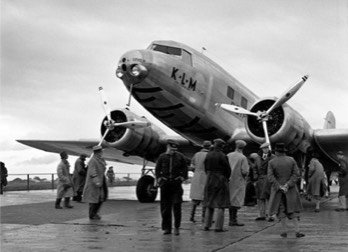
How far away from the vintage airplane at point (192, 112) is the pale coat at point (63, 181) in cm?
268

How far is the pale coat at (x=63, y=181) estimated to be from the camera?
13699 millimetres

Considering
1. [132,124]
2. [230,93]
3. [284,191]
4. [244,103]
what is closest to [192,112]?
[230,93]

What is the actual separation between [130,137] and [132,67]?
4.01 m

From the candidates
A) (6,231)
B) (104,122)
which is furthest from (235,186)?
(104,122)

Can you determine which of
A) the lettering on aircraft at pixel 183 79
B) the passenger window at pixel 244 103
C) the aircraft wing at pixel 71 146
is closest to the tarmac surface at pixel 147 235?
the lettering on aircraft at pixel 183 79

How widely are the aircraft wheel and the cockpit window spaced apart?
4460 millimetres

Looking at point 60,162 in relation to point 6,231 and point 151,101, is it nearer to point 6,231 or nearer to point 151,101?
point 151,101

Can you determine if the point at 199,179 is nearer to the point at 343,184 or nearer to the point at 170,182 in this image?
the point at 170,182

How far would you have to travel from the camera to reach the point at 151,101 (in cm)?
1454

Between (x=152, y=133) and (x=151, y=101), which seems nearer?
(x=151, y=101)

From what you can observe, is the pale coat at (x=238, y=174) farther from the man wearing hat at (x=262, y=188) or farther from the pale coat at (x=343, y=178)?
the pale coat at (x=343, y=178)

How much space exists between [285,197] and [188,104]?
710 centimetres

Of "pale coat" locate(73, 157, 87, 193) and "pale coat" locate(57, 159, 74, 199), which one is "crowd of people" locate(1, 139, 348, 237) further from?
"pale coat" locate(73, 157, 87, 193)

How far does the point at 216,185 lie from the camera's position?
8812 mm
